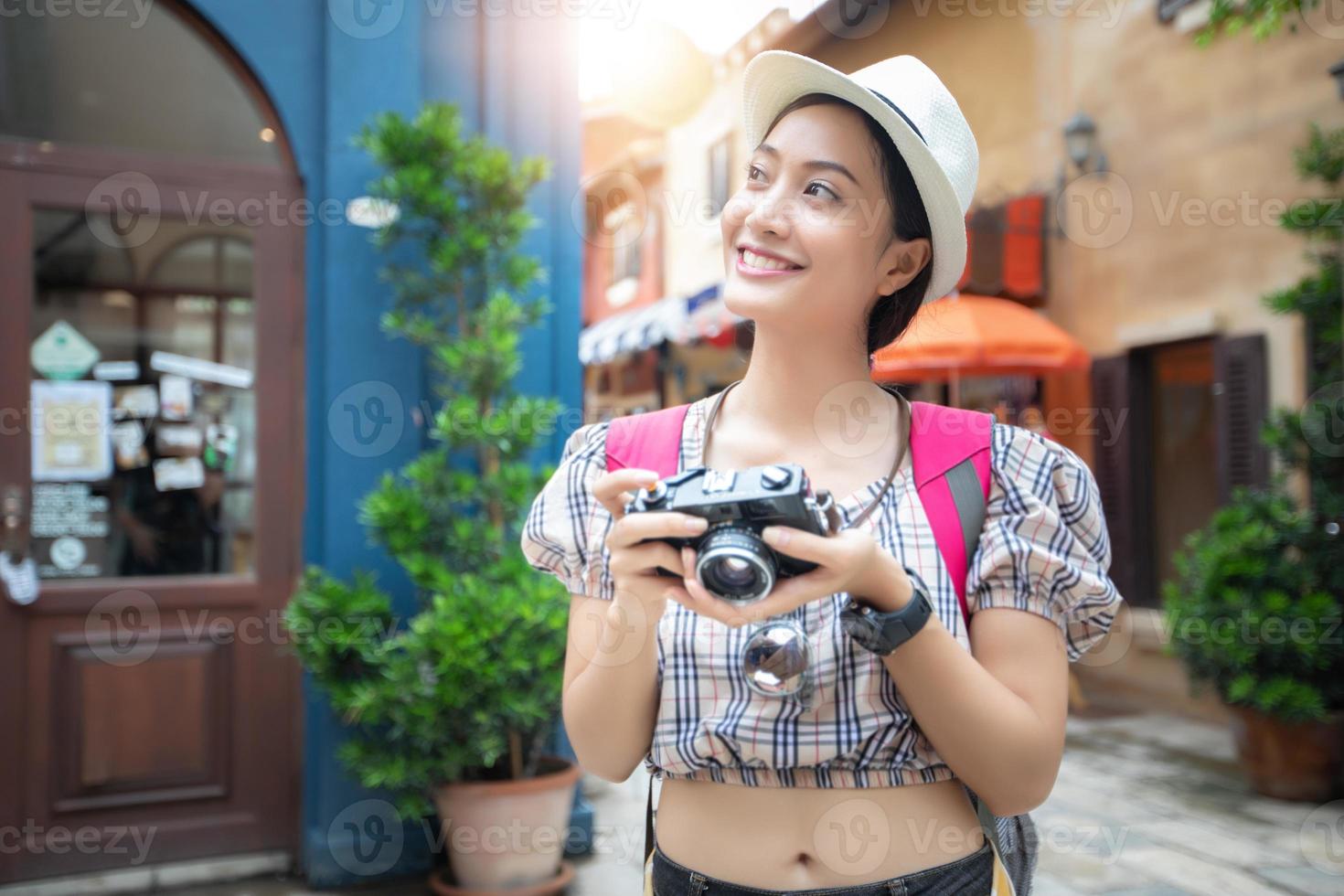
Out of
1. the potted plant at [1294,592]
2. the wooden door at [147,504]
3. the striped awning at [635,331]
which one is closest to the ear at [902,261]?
the wooden door at [147,504]

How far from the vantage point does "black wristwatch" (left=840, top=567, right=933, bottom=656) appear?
113cm

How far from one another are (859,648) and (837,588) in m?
0.20

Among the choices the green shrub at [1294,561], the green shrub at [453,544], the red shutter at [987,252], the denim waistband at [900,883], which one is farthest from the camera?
the red shutter at [987,252]

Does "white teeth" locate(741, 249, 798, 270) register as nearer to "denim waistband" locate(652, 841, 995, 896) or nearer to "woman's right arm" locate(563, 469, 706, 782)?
"woman's right arm" locate(563, 469, 706, 782)

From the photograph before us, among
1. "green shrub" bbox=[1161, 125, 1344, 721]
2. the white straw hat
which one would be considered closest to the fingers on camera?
the white straw hat

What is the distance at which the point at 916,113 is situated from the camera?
1375 millimetres

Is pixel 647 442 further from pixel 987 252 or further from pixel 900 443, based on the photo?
pixel 987 252

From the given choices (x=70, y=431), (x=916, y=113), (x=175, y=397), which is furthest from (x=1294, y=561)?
(x=70, y=431)

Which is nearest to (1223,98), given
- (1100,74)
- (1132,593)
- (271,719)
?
(1100,74)

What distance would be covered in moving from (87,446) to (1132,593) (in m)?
6.88

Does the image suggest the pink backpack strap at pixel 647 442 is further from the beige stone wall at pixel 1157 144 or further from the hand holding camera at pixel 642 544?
the beige stone wall at pixel 1157 144

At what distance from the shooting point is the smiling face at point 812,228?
1359mm

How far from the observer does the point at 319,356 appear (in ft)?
13.9

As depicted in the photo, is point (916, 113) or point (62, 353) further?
point (62, 353)
